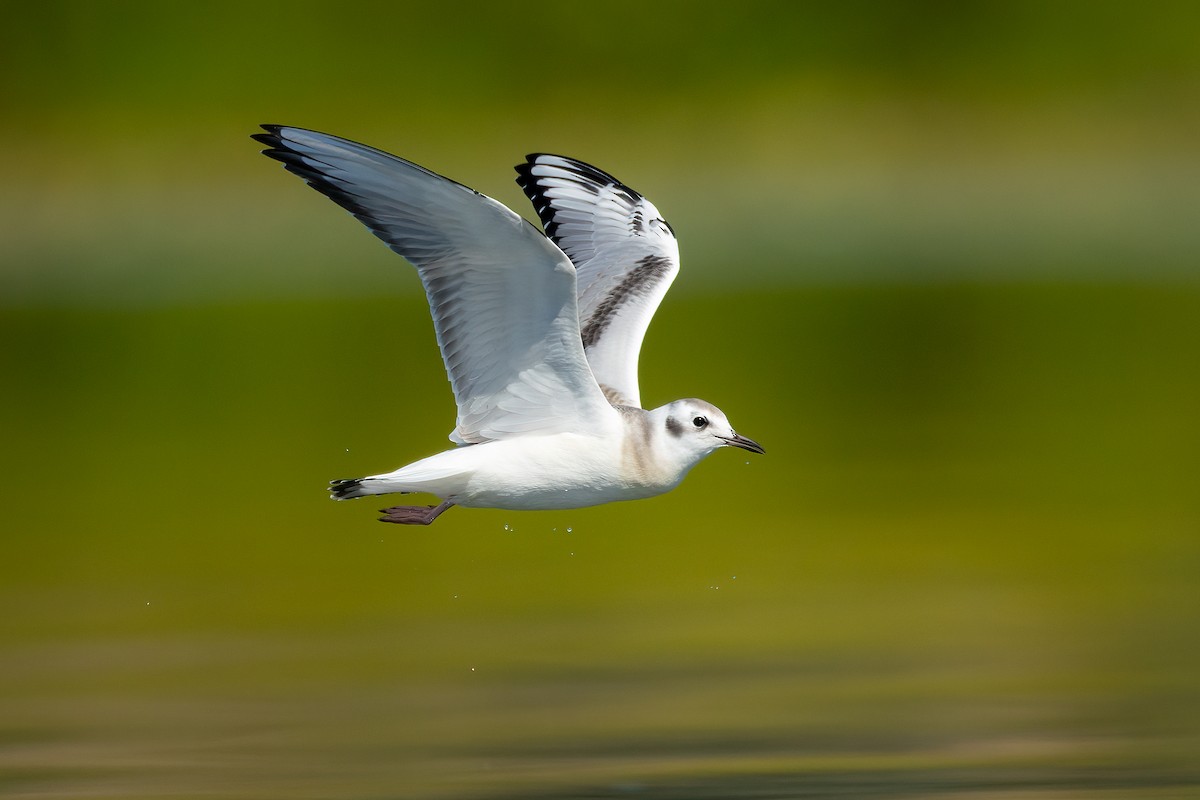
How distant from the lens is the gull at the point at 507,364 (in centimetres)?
1086

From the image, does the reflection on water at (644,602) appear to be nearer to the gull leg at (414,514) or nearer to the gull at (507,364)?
the gull leg at (414,514)

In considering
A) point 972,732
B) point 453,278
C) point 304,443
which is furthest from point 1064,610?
point 304,443

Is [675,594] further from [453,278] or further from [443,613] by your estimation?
[453,278]

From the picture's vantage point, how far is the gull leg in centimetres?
1176

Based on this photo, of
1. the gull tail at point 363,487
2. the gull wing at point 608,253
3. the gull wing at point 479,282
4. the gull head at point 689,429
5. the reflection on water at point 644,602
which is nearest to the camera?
the gull wing at point 479,282

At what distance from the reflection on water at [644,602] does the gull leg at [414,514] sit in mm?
1093

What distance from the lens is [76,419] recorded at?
958 inches

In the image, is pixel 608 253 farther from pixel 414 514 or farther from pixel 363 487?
pixel 363 487

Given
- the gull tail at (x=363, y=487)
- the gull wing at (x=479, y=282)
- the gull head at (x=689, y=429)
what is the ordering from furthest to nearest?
the gull head at (x=689, y=429)
the gull tail at (x=363, y=487)
the gull wing at (x=479, y=282)

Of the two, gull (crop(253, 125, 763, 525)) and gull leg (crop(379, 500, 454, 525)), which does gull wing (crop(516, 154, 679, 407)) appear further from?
gull leg (crop(379, 500, 454, 525))

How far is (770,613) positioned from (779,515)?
3548 millimetres

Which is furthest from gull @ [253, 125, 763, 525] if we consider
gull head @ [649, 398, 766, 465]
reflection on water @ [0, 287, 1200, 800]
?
reflection on water @ [0, 287, 1200, 800]

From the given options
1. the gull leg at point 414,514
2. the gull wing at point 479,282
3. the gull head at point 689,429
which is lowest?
the gull leg at point 414,514

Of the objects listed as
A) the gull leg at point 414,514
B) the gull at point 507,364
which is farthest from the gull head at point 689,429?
the gull leg at point 414,514
